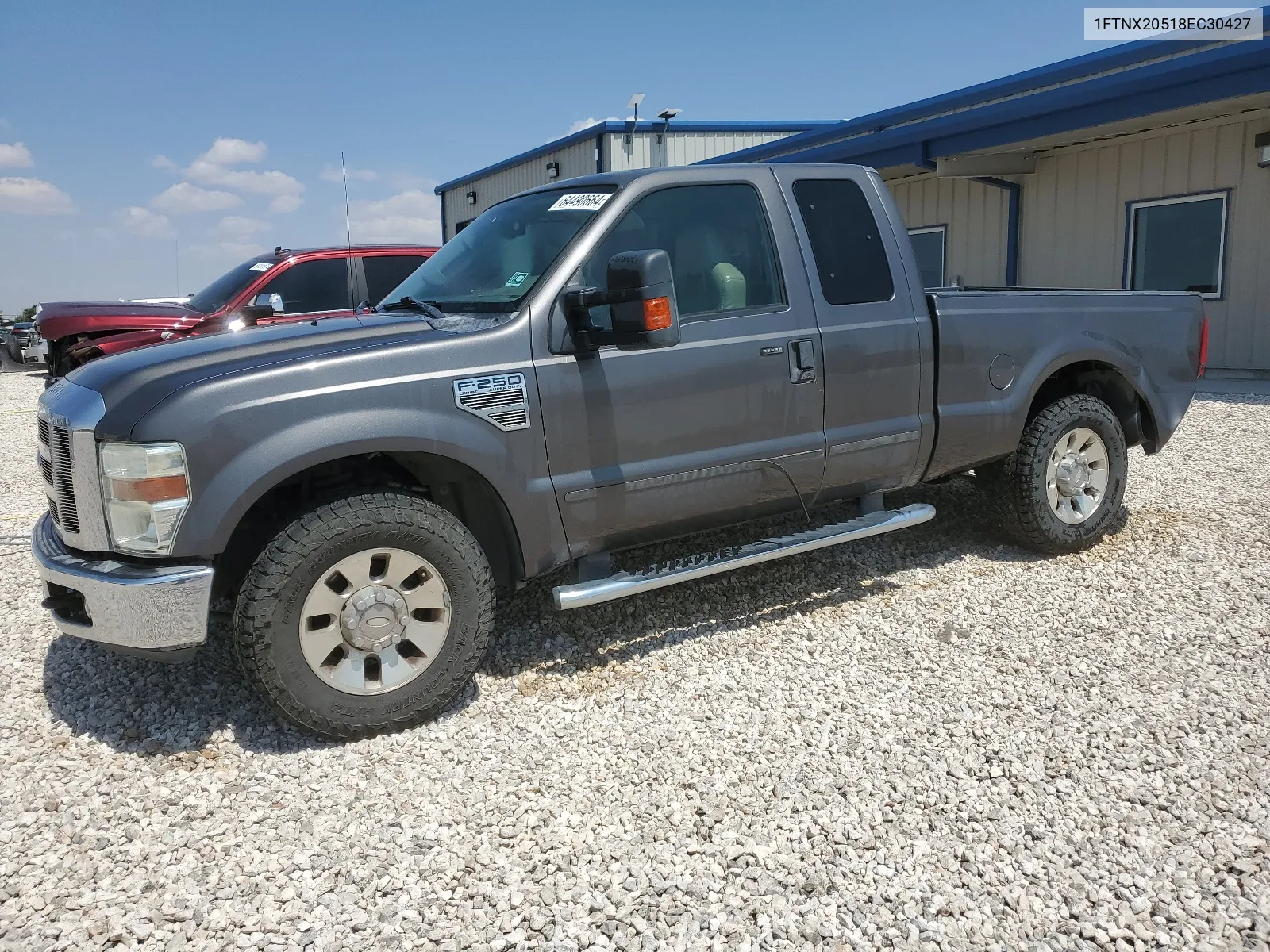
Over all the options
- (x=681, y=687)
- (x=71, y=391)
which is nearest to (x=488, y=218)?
(x=71, y=391)

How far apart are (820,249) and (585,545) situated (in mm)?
1746

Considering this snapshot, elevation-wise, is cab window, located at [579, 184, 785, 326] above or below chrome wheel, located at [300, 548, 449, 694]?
above

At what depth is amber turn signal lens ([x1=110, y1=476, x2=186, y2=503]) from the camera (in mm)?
2850

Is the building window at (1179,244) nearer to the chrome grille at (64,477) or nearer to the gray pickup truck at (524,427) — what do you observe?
the gray pickup truck at (524,427)

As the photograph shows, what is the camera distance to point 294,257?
8289mm

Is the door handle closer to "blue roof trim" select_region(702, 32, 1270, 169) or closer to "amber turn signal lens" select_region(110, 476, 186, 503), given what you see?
"amber turn signal lens" select_region(110, 476, 186, 503)

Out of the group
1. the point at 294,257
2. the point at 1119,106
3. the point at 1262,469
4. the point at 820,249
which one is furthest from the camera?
the point at 1119,106

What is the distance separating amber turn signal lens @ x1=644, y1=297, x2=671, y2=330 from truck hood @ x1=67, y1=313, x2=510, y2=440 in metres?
0.60

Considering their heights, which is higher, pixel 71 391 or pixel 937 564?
pixel 71 391

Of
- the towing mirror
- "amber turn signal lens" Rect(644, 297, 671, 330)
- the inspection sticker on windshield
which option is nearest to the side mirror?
"amber turn signal lens" Rect(644, 297, 671, 330)

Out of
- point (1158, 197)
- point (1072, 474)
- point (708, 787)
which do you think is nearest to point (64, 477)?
point (708, 787)

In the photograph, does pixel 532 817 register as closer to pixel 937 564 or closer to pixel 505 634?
pixel 505 634

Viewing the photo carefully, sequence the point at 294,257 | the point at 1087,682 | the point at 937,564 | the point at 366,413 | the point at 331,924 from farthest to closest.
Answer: the point at 294,257
the point at 937,564
the point at 1087,682
the point at 366,413
the point at 331,924

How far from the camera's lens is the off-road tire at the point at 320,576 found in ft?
9.83
